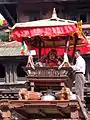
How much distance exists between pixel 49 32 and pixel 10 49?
15750 millimetres

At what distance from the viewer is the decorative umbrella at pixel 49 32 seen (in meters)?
14.7

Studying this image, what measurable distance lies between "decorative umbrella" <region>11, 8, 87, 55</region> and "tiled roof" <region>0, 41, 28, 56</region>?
13699 mm

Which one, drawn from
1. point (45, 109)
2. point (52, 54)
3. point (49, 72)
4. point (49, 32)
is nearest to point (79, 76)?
point (49, 72)

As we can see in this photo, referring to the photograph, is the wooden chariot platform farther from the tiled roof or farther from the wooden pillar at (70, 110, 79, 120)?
the tiled roof

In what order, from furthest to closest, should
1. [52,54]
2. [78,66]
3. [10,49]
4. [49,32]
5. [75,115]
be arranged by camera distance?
[10,49] → [52,54] → [78,66] → [49,32] → [75,115]

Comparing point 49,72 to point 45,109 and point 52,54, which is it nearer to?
point 52,54

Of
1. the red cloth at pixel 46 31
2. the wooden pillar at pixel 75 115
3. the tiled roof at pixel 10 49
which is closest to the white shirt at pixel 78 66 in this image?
the red cloth at pixel 46 31

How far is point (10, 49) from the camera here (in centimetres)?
3042

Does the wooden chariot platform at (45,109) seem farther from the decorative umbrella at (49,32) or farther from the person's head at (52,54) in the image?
the decorative umbrella at (49,32)

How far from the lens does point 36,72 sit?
14969 mm

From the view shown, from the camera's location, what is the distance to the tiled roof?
29763mm

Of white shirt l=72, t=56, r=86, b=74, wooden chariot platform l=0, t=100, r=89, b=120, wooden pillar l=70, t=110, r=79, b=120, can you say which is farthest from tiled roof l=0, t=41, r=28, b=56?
wooden pillar l=70, t=110, r=79, b=120

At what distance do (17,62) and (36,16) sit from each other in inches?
148

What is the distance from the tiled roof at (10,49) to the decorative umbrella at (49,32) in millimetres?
13699
